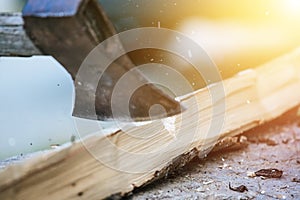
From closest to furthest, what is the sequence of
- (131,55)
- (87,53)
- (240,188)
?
(87,53), (240,188), (131,55)

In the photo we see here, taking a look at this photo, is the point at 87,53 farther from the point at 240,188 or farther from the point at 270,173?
the point at 270,173

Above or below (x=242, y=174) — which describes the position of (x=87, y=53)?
above

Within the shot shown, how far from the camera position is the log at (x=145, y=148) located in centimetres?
93

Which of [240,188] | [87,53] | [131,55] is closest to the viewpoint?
[87,53]

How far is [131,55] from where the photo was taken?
3.96ft

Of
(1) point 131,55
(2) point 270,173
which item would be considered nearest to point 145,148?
(1) point 131,55

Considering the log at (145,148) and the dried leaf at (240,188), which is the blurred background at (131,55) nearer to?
the log at (145,148)

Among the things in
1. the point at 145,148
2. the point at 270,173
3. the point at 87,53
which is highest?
the point at 87,53

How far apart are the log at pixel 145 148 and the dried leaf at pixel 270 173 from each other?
18 centimetres

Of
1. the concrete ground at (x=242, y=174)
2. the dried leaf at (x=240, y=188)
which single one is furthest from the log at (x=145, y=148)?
the dried leaf at (x=240, y=188)

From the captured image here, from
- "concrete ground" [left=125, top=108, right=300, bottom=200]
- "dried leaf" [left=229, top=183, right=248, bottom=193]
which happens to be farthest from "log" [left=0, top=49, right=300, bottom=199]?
"dried leaf" [left=229, top=183, right=248, bottom=193]

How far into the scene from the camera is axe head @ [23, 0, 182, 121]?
887 mm

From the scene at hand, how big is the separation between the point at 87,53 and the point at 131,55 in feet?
0.86

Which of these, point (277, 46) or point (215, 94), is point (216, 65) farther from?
point (277, 46)
